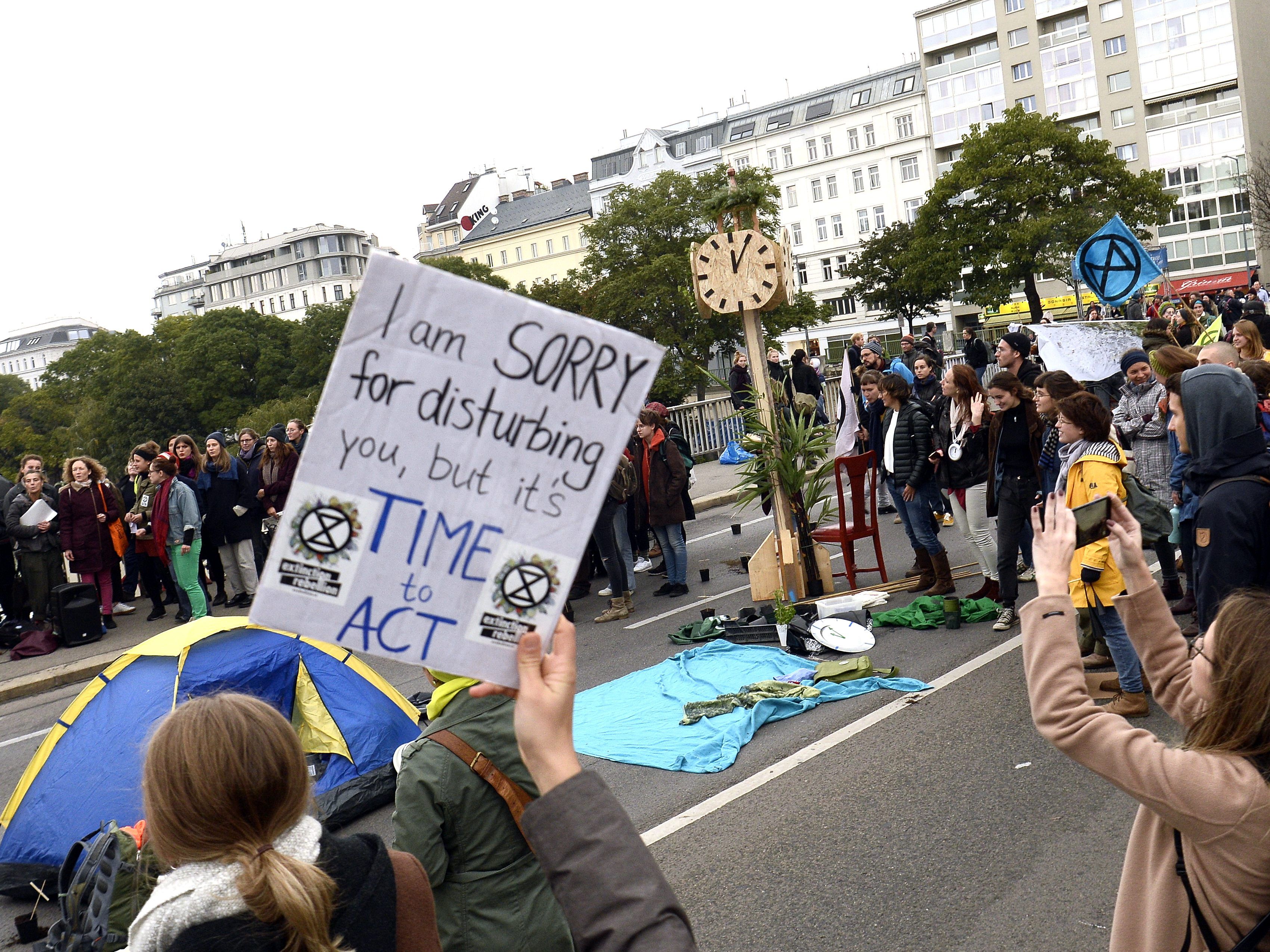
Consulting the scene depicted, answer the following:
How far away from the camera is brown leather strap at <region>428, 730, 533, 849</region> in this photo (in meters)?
2.79

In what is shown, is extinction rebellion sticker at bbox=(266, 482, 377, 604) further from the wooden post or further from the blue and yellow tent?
the wooden post

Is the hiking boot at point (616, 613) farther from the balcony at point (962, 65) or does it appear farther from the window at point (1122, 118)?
the balcony at point (962, 65)

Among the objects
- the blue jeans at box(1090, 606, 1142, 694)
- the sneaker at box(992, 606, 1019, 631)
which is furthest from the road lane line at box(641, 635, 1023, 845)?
the blue jeans at box(1090, 606, 1142, 694)

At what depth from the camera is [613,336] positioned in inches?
67.3

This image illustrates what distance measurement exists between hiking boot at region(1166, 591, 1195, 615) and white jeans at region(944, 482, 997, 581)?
4.38 ft

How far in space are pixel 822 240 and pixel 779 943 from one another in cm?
8057

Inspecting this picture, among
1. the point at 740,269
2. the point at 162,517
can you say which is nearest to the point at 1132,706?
the point at 740,269

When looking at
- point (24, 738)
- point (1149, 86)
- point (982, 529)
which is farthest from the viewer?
point (1149, 86)

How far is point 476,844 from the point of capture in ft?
9.16

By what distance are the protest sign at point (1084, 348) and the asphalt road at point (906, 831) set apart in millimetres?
3323

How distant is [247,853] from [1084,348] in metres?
9.49

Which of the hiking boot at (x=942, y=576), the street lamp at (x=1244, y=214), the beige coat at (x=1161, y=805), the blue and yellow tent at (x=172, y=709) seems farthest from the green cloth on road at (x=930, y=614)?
the street lamp at (x=1244, y=214)

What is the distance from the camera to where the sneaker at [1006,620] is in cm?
791

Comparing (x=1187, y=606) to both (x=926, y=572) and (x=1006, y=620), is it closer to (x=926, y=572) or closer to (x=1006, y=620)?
(x=1006, y=620)
